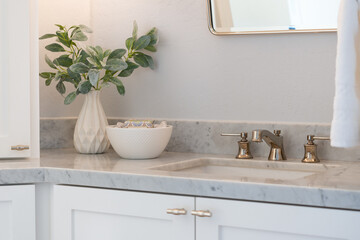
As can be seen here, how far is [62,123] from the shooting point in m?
2.31

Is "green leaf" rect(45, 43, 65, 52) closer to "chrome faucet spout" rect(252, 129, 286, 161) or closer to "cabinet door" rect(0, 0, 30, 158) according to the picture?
"cabinet door" rect(0, 0, 30, 158)

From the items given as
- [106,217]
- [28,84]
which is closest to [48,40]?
[28,84]

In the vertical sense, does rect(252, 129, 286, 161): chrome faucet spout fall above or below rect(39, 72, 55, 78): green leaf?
below

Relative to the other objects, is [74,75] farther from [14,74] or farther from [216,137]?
[216,137]

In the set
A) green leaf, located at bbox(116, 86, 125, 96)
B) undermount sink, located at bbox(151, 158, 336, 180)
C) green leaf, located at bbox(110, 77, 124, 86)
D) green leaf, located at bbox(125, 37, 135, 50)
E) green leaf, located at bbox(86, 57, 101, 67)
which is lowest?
undermount sink, located at bbox(151, 158, 336, 180)

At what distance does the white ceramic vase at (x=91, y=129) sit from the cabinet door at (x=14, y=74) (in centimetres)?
26

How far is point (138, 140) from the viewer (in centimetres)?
193

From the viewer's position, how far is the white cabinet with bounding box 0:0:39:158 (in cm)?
190

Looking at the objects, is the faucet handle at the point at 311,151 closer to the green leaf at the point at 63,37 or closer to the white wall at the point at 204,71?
the white wall at the point at 204,71

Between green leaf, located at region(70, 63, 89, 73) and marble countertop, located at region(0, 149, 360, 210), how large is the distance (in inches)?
12.4

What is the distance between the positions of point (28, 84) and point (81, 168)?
41 centimetres

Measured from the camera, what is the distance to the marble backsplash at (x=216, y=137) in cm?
194

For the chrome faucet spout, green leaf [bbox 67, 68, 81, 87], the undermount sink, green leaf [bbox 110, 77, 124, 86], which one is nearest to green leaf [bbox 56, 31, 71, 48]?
green leaf [bbox 67, 68, 81, 87]

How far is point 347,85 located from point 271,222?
37 cm
